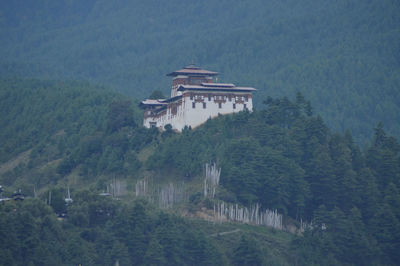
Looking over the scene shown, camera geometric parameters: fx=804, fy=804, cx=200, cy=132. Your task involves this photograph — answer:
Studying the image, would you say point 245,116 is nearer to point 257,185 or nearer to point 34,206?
point 257,185

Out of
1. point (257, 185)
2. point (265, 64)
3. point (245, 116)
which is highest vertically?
point (265, 64)

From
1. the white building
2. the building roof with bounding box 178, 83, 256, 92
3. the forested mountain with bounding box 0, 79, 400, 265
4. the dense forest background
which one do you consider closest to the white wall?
the white building

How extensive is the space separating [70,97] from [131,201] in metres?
60.6

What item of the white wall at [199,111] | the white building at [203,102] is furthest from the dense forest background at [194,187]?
the white building at [203,102]

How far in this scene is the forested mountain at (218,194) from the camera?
69125 millimetres

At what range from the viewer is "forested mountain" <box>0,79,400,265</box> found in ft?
227

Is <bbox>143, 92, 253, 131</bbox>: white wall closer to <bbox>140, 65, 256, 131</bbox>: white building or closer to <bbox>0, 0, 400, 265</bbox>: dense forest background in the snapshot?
<bbox>140, 65, 256, 131</bbox>: white building

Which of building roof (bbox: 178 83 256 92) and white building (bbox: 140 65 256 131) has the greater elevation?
building roof (bbox: 178 83 256 92)

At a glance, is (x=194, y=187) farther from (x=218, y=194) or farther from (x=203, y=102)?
(x=203, y=102)

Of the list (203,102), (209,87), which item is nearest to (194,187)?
(203,102)

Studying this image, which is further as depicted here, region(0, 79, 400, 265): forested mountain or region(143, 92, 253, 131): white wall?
region(143, 92, 253, 131): white wall

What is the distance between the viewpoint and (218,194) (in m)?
79.6

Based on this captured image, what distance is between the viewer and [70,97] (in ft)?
449

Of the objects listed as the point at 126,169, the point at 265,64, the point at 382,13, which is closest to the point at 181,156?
the point at 126,169
